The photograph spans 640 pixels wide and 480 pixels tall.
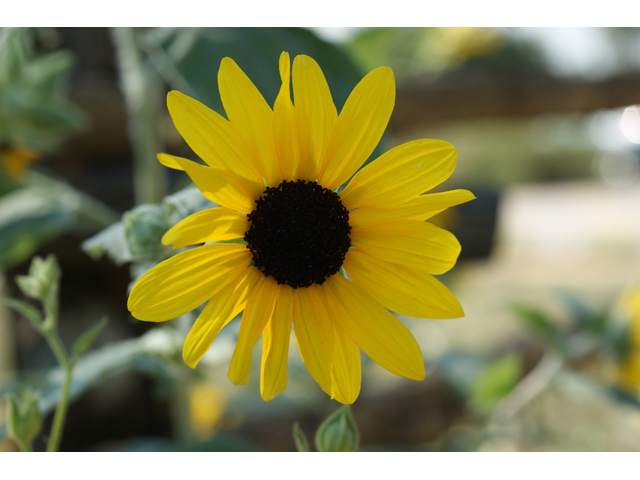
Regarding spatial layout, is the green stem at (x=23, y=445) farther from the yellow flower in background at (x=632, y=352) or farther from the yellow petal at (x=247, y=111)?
the yellow flower in background at (x=632, y=352)

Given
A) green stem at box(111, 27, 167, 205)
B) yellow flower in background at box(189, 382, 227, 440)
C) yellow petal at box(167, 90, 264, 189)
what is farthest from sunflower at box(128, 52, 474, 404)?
yellow flower in background at box(189, 382, 227, 440)

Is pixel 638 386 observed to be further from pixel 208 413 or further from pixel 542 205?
pixel 542 205

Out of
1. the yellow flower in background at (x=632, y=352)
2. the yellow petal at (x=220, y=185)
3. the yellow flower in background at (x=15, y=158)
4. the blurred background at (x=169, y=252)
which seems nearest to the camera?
→ the yellow petal at (x=220, y=185)

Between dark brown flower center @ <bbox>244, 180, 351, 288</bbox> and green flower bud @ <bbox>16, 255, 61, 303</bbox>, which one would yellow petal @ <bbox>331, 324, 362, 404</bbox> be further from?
green flower bud @ <bbox>16, 255, 61, 303</bbox>

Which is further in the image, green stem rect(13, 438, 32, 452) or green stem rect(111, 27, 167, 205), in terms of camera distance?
green stem rect(111, 27, 167, 205)

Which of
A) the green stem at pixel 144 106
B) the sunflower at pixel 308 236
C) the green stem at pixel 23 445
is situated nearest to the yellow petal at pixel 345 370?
the sunflower at pixel 308 236

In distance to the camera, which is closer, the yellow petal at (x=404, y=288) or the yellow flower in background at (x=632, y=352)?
the yellow petal at (x=404, y=288)

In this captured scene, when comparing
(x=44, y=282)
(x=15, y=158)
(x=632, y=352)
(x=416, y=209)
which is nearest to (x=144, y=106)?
(x=15, y=158)
